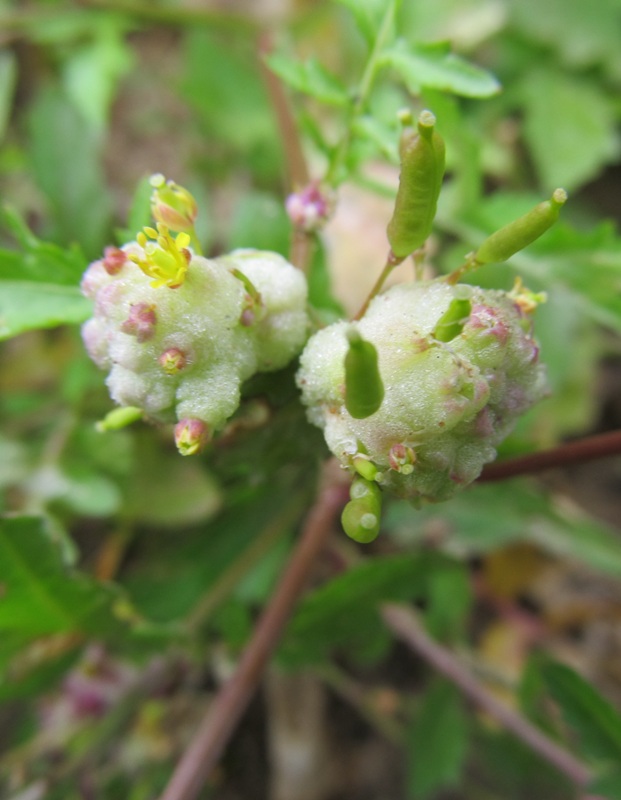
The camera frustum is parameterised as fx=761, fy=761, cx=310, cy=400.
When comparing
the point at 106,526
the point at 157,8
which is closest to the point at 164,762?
the point at 106,526

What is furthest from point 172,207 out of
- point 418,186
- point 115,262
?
point 418,186

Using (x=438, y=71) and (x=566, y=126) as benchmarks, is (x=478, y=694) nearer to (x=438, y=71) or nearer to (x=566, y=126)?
(x=438, y=71)

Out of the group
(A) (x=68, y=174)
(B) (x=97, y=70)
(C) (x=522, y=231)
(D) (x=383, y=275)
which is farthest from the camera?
(B) (x=97, y=70)

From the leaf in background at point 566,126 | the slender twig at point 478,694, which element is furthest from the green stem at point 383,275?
the leaf in background at point 566,126

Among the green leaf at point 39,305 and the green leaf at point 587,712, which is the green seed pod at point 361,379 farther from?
the green leaf at point 587,712

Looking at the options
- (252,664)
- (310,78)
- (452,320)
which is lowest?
(252,664)

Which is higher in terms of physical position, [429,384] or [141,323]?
[141,323]
